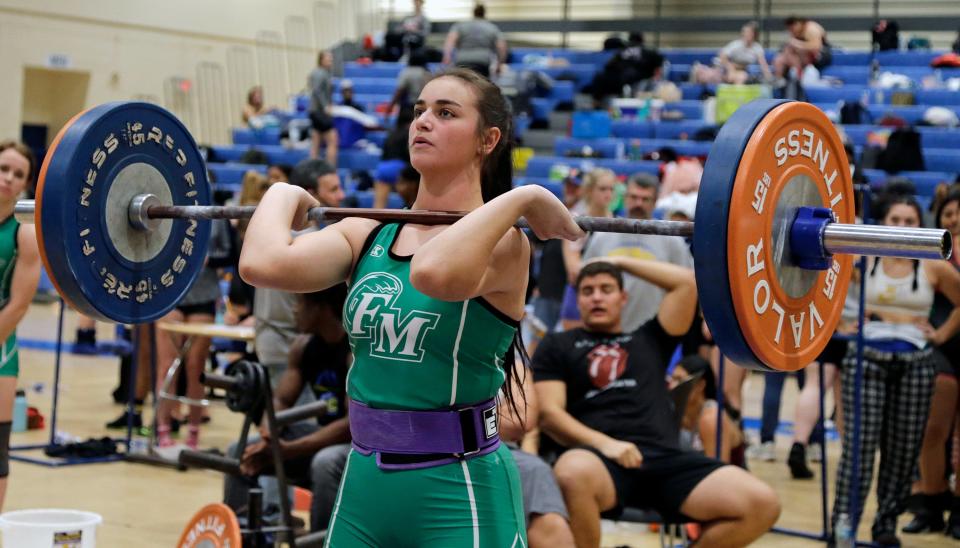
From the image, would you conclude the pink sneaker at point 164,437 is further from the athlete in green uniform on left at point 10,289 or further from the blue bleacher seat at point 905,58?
the blue bleacher seat at point 905,58

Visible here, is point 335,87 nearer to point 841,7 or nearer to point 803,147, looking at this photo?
point 841,7

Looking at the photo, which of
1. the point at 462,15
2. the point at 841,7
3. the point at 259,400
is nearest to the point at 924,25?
the point at 841,7

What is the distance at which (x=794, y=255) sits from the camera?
2561mm

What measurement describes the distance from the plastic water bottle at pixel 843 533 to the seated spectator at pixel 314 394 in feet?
6.73

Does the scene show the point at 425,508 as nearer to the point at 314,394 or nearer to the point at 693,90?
the point at 314,394

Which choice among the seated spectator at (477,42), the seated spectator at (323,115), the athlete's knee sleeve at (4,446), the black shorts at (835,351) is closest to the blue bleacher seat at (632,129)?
the seated spectator at (477,42)

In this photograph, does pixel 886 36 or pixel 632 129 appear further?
pixel 886 36

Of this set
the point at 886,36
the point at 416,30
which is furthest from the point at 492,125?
the point at 416,30

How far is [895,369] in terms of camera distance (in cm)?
545

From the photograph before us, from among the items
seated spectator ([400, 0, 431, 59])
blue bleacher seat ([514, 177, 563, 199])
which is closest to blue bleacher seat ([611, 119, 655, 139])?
blue bleacher seat ([514, 177, 563, 199])

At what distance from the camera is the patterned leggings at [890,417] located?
17.8ft

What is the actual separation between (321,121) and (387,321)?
11940 millimetres

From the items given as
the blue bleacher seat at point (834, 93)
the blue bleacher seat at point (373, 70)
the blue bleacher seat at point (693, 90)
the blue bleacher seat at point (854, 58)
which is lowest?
the blue bleacher seat at point (834, 93)

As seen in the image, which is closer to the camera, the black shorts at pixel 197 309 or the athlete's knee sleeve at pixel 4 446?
the athlete's knee sleeve at pixel 4 446
